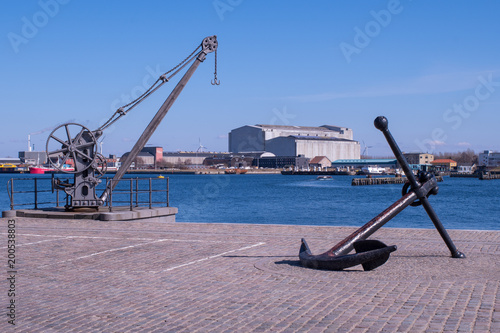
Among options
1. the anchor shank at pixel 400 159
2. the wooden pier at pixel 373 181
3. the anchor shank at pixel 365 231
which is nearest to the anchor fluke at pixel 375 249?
the anchor shank at pixel 365 231

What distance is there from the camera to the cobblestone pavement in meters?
6.73

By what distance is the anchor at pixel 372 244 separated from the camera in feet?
30.5

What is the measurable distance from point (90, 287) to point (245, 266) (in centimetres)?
267

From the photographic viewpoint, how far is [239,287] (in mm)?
8625

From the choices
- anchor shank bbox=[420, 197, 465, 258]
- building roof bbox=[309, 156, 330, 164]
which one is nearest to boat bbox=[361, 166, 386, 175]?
building roof bbox=[309, 156, 330, 164]

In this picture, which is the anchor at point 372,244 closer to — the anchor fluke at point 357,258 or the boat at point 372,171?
the anchor fluke at point 357,258

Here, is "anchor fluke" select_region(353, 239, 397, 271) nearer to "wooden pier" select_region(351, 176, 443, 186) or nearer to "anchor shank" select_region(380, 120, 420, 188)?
"anchor shank" select_region(380, 120, 420, 188)

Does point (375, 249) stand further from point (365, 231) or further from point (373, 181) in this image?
point (373, 181)

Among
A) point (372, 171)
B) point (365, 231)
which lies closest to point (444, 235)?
point (365, 231)

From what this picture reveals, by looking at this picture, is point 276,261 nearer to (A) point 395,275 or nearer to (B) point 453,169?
(A) point 395,275

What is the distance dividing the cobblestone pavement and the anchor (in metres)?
0.18

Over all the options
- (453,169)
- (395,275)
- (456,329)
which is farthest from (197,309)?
(453,169)

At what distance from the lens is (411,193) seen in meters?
10.7

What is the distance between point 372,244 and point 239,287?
240 cm
